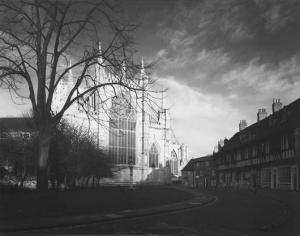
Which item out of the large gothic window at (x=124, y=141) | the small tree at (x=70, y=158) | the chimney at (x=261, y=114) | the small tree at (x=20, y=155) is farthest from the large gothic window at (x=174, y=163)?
the small tree at (x=20, y=155)

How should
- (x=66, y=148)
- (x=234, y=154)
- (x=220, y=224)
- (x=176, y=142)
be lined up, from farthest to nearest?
1. (x=176, y=142)
2. (x=234, y=154)
3. (x=66, y=148)
4. (x=220, y=224)

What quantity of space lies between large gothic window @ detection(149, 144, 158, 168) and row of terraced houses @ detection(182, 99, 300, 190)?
2600 centimetres

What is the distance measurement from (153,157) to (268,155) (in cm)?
5129

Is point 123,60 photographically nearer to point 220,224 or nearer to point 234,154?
point 220,224

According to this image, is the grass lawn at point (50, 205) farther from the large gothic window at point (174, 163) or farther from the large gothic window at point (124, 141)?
the large gothic window at point (174, 163)

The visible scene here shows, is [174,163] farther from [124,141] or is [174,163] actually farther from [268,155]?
[268,155]

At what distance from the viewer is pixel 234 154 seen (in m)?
61.8

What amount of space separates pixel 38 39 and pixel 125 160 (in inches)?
2790

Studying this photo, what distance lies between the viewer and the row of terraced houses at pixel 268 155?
132 feet

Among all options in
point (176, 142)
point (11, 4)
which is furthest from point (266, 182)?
point (176, 142)

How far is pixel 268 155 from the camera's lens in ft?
154

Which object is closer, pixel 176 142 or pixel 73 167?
pixel 73 167

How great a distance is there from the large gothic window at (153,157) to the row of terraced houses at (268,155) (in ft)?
85.3

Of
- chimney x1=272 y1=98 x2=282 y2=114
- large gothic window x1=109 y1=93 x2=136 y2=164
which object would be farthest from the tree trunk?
large gothic window x1=109 y1=93 x2=136 y2=164
